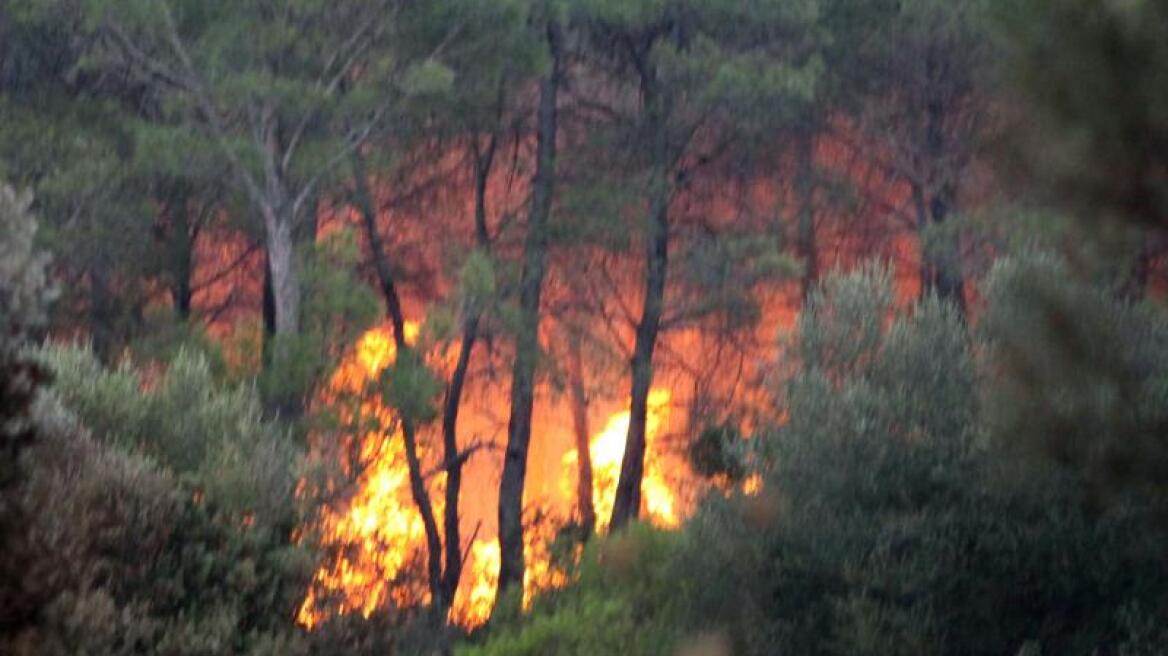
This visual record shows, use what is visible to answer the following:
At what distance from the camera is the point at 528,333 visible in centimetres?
1947

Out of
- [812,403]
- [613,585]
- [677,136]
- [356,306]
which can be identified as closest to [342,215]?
[356,306]

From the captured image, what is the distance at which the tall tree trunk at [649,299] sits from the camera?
19750 mm

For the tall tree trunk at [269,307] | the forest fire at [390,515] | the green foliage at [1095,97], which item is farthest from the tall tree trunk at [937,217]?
the green foliage at [1095,97]

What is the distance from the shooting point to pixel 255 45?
15.4 metres

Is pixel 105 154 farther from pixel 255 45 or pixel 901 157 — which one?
pixel 901 157

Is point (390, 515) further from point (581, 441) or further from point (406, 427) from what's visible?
point (581, 441)

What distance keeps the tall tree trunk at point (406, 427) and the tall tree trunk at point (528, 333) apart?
97 centimetres

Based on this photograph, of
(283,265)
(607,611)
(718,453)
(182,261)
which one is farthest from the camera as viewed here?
(182,261)

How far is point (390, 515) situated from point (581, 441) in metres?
4.77

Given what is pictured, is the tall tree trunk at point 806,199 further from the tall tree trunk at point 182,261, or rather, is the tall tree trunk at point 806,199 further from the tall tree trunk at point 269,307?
the tall tree trunk at point 182,261

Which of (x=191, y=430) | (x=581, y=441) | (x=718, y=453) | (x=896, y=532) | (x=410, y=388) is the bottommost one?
(x=896, y=532)

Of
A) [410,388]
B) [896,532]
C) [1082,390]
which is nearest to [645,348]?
[410,388]

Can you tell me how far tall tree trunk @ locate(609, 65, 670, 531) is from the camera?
19750 millimetres

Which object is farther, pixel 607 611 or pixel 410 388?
pixel 410 388
